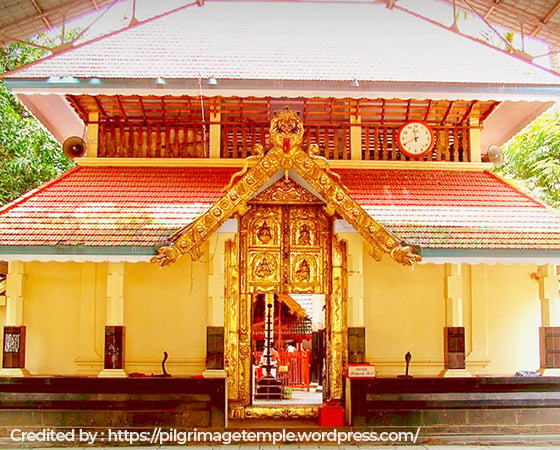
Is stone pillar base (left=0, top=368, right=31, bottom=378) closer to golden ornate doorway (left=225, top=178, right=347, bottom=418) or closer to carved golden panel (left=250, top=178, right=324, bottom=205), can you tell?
golden ornate doorway (left=225, top=178, right=347, bottom=418)

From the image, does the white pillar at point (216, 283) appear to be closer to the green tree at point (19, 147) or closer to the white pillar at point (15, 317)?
the white pillar at point (15, 317)

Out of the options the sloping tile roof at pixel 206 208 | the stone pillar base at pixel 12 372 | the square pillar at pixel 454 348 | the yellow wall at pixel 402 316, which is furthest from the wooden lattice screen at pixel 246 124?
the stone pillar base at pixel 12 372

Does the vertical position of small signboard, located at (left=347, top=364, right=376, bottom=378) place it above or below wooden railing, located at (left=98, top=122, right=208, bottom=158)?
below

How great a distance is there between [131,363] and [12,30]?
25.8 feet

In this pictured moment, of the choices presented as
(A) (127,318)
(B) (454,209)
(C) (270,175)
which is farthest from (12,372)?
(B) (454,209)

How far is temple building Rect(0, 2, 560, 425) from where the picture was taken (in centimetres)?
1021

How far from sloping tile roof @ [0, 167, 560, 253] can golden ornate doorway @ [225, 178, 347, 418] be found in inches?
33.1

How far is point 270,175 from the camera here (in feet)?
32.2

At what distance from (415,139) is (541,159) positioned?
Answer: 8.03 meters

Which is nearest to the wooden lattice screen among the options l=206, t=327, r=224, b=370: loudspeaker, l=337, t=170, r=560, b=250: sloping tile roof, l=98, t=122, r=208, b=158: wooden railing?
l=98, t=122, r=208, b=158: wooden railing

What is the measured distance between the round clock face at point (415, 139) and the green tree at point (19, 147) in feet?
29.7

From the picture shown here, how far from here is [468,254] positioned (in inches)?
396

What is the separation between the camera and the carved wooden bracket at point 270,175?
31.2 feet

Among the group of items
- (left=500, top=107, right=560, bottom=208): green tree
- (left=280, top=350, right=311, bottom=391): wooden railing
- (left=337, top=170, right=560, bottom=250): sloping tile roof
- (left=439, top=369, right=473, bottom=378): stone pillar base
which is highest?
(left=500, top=107, right=560, bottom=208): green tree
